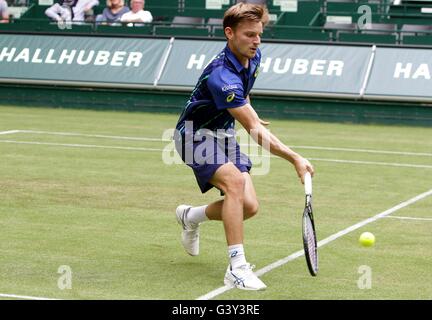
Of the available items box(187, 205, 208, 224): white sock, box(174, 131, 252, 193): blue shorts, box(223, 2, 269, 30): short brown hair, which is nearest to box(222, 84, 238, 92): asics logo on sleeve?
box(223, 2, 269, 30): short brown hair

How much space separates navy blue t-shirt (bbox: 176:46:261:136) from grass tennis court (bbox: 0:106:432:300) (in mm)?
1182

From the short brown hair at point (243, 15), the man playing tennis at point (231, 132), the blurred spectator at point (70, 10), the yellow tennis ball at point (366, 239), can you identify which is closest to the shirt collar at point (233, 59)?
the man playing tennis at point (231, 132)

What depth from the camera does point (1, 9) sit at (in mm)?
25250

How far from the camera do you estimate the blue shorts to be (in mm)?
7941

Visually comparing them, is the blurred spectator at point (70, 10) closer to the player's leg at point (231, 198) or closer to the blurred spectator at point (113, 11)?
the blurred spectator at point (113, 11)

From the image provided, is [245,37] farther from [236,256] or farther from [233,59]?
[236,256]

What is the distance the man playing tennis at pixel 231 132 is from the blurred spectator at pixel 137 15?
609 inches

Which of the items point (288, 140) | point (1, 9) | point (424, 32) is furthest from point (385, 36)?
point (1, 9)

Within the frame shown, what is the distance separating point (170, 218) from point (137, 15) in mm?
13483

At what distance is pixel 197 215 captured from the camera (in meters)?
8.59

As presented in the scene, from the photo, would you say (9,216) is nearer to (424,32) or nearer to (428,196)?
(428,196)

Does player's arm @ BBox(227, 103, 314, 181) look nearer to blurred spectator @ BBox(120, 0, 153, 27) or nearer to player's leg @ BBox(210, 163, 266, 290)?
player's leg @ BBox(210, 163, 266, 290)

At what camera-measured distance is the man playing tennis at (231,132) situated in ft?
25.2
